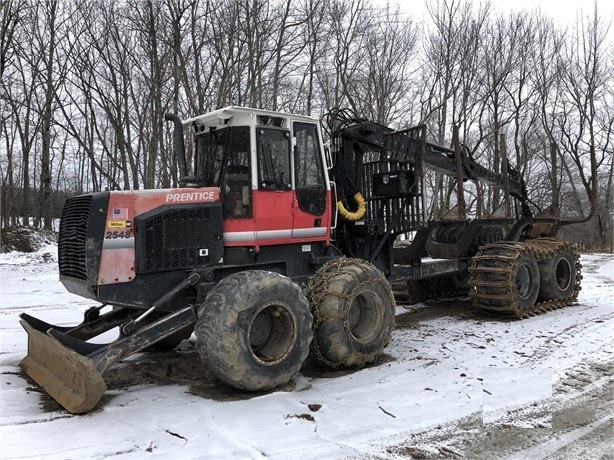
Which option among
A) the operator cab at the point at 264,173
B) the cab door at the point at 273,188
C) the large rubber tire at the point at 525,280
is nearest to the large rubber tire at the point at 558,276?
the large rubber tire at the point at 525,280

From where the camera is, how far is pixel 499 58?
24391 mm

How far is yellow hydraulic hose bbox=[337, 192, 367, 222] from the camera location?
24.1ft

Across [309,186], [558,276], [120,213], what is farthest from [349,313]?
[558,276]

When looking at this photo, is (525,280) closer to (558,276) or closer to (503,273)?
(503,273)

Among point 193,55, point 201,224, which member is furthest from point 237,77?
point 201,224

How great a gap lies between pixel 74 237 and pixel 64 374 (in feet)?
4.52

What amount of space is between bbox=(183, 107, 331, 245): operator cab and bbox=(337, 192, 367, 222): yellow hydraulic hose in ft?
2.12

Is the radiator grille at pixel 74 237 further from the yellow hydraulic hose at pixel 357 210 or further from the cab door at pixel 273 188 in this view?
the yellow hydraulic hose at pixel 357 210

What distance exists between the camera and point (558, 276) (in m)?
10.4

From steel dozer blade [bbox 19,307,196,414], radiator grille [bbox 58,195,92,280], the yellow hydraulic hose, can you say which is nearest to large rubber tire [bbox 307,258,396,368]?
the yellow hydraulic hose

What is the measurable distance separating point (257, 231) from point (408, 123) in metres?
21.3

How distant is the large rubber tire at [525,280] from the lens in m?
8.91

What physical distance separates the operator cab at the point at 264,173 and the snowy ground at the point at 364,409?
5.71 feet

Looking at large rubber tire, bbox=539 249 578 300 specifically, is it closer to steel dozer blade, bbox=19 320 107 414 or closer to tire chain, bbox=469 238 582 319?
tire chain, bbox=469 238 582 319
